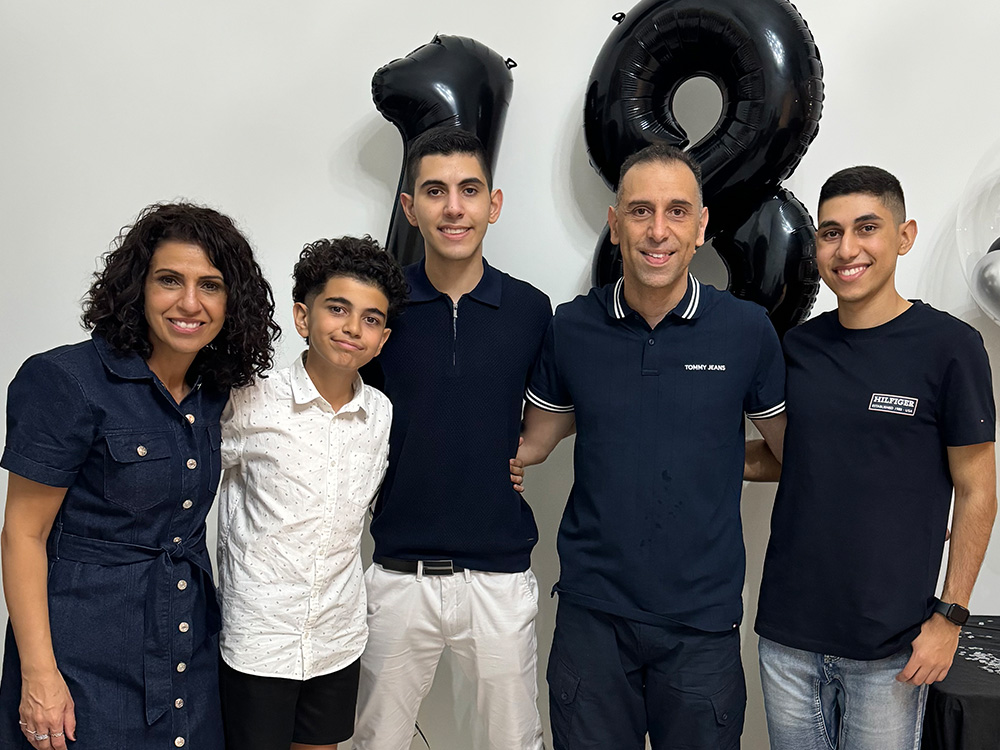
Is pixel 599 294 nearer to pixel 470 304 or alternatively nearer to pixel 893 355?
pixel 470 304

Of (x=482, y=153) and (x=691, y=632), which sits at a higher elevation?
(x=482, y=153)

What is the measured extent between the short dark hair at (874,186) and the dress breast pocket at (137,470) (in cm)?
141

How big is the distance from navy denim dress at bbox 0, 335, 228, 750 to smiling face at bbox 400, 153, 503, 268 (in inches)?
25.0

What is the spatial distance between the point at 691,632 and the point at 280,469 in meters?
0.88

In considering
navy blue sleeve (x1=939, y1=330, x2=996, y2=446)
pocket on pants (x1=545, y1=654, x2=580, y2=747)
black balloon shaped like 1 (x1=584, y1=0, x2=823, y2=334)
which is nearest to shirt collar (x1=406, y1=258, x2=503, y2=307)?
black balloon shaped like 1 (x1=584, y1=0, x2=823, y2=334)

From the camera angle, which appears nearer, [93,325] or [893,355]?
[93,325]

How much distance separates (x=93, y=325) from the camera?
1.36 metres

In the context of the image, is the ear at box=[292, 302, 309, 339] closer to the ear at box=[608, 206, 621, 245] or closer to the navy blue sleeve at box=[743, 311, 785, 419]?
the ear at box=[608, 206, 621, 245]

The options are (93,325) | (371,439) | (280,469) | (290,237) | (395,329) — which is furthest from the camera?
(290,237)

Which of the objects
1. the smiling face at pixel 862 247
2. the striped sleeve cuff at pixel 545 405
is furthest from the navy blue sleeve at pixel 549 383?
the smiling face at pixel 862 247

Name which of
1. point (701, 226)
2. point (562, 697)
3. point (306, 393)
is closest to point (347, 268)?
point (306, 393)

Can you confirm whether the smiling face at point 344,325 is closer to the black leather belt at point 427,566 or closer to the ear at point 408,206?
the ear at point 408,206

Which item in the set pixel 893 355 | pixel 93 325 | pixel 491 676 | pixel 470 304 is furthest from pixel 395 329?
pixel 893 355

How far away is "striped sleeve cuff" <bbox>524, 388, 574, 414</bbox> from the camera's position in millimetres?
1760
